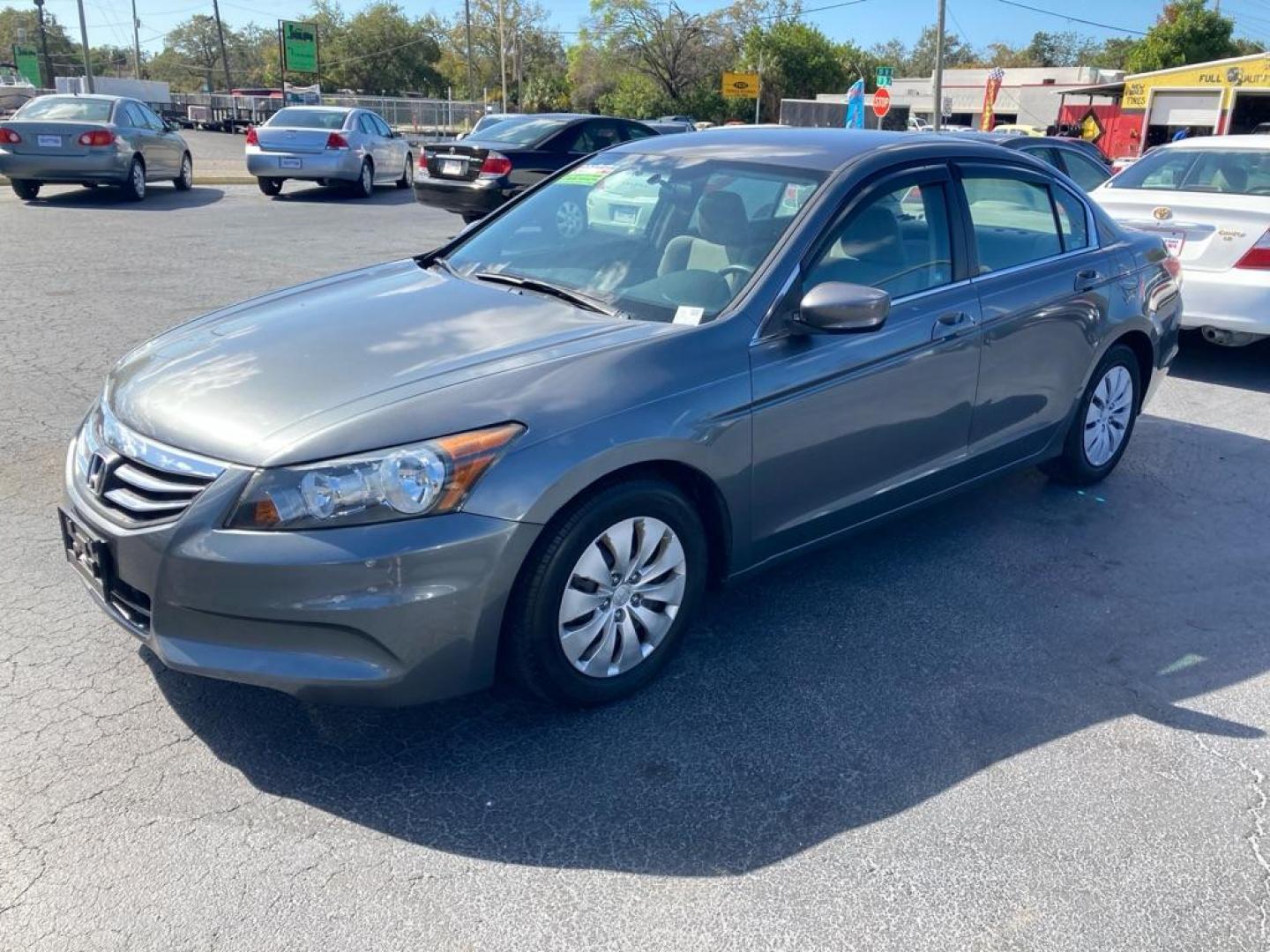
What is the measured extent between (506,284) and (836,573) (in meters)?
1.76

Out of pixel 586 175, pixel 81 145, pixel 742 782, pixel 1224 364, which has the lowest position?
pixel 742 782

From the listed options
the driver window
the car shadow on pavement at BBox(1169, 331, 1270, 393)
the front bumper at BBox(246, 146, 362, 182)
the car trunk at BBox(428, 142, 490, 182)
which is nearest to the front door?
the driver window

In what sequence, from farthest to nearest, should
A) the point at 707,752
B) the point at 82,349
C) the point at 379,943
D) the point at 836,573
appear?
the point at 82,349 < the point at 836,573 < the point at 707,752 < the point at 379,943

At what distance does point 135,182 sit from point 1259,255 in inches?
570

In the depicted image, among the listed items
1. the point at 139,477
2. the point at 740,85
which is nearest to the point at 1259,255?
the point at 139,477

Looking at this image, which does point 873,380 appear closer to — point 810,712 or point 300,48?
point 810,712

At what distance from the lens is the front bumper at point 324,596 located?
9.05ft

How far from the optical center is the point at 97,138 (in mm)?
14797

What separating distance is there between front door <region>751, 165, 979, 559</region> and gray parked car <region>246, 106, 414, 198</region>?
15.4 m

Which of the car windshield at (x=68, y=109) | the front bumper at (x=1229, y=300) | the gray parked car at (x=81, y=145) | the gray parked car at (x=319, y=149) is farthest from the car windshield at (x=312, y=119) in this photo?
the front bumper at (x=1229, y=300)

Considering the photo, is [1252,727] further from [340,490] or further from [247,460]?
[247,460]

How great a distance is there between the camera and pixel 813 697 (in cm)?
353

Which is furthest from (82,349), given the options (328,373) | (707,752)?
(707,752)

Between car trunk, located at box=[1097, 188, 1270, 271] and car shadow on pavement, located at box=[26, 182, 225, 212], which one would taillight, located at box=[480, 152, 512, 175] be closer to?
car shadow on pavement, located at box=[26, 182, 225, 212]
